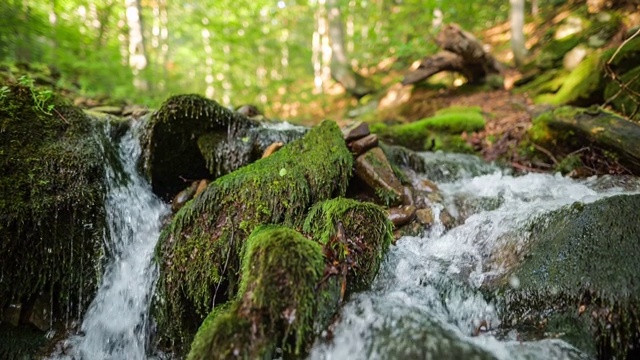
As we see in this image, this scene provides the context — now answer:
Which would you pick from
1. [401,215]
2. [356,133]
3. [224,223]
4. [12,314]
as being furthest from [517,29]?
[12,314]

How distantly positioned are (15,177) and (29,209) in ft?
1.08

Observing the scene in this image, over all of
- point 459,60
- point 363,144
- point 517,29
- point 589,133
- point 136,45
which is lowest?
point 589,133

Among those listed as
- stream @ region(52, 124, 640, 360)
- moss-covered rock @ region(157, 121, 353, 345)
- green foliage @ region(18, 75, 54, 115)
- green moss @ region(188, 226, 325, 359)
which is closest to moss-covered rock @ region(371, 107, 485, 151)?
stream @ region(52, 124, 640, 360)

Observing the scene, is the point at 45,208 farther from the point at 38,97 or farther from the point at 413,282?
the point at 413,282

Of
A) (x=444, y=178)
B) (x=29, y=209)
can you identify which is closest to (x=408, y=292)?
(x=444, y=178)

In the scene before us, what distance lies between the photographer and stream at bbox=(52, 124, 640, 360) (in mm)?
1788

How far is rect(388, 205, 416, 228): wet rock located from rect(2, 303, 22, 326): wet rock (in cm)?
341

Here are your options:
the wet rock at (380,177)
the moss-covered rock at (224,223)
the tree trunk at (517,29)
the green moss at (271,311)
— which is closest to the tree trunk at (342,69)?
the tree trunk at (517,29)

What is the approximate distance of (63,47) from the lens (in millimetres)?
7777

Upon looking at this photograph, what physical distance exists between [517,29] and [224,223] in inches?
375

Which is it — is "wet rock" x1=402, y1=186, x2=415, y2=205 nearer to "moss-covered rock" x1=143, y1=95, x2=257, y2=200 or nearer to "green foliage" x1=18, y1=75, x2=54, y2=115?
"moss-covered rock" x1=143, y1=95, x2=257, y2=200

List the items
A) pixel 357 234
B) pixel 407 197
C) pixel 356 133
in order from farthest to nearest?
1. pixel 356 133
2. pixel 407 197
3. pixel 357 234

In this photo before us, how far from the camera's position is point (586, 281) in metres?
2.08

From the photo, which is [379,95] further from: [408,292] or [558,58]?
[408,292]
